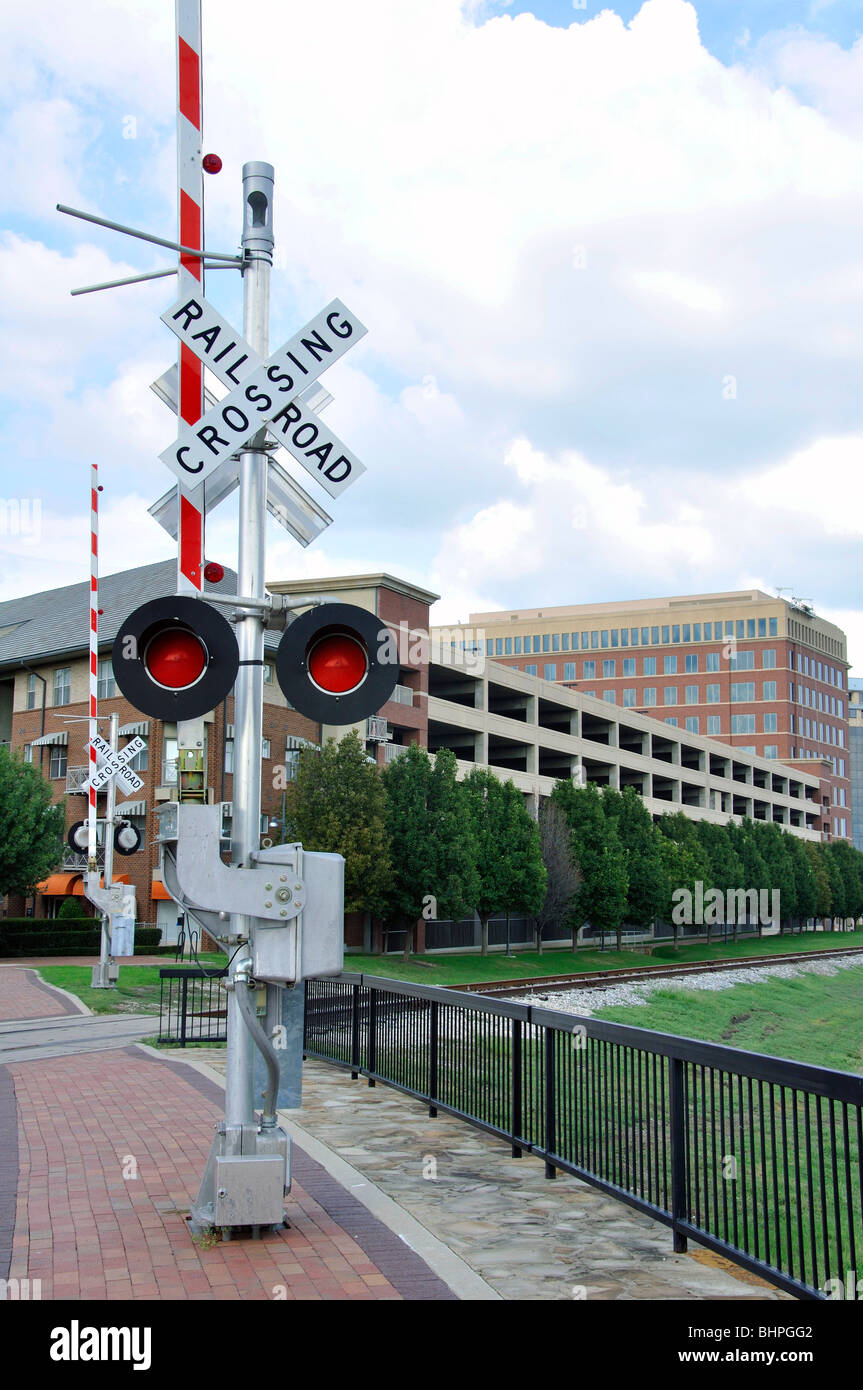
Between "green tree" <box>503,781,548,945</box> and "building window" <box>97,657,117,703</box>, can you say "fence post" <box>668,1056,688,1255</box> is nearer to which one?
"green tree" <box>503,781,548,945</box>

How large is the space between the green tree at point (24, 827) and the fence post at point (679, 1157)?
36370mm

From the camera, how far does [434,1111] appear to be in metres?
9.92

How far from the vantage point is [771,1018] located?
3105 centimetres

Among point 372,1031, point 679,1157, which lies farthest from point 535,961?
point 679,1157

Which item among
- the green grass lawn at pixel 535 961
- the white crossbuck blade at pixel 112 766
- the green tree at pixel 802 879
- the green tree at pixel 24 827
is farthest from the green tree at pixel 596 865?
the green tree at pixel 802 879

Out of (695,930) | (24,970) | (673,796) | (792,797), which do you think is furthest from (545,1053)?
(792,797)

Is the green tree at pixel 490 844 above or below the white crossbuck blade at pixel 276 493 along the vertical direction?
below

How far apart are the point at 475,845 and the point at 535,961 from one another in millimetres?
6222

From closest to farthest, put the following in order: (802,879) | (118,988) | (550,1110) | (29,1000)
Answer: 1. (550,1110)
2. (29,1000)
3. (118,988)
4. (802,879)

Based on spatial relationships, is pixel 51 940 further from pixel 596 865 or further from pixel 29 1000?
pixel 596 865

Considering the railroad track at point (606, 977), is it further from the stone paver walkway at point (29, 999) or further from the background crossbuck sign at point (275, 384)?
the background crossbuck sign at point (275, 384)

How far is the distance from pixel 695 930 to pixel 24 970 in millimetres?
50287

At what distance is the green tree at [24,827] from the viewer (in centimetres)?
3978
